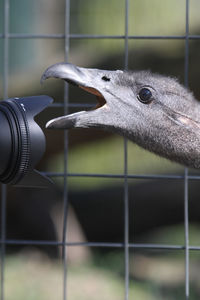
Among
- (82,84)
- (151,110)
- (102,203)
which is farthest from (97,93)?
(102,203)

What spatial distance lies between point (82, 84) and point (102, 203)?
2.85 m

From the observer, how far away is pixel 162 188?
5.10m

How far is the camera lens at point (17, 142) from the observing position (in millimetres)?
2135

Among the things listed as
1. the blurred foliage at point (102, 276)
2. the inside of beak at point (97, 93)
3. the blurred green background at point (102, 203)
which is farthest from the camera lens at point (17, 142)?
the blurred foliage at point (102, 276)

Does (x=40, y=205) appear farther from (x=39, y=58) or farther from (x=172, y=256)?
(x=39, y=58)

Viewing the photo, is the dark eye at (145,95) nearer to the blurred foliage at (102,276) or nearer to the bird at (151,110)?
the bird at (151,110)

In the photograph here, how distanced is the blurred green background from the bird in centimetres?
79

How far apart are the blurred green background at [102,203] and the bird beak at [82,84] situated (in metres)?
0.74

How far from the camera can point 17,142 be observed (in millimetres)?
2135

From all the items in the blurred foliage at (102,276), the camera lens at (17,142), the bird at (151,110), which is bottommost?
the blurred foliage at (102,276)

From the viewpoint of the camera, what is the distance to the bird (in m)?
2.61

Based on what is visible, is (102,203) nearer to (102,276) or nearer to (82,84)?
(102,276)

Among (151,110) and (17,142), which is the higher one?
(151,110)

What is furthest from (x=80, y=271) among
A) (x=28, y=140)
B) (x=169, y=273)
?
(x=28, y=140)
